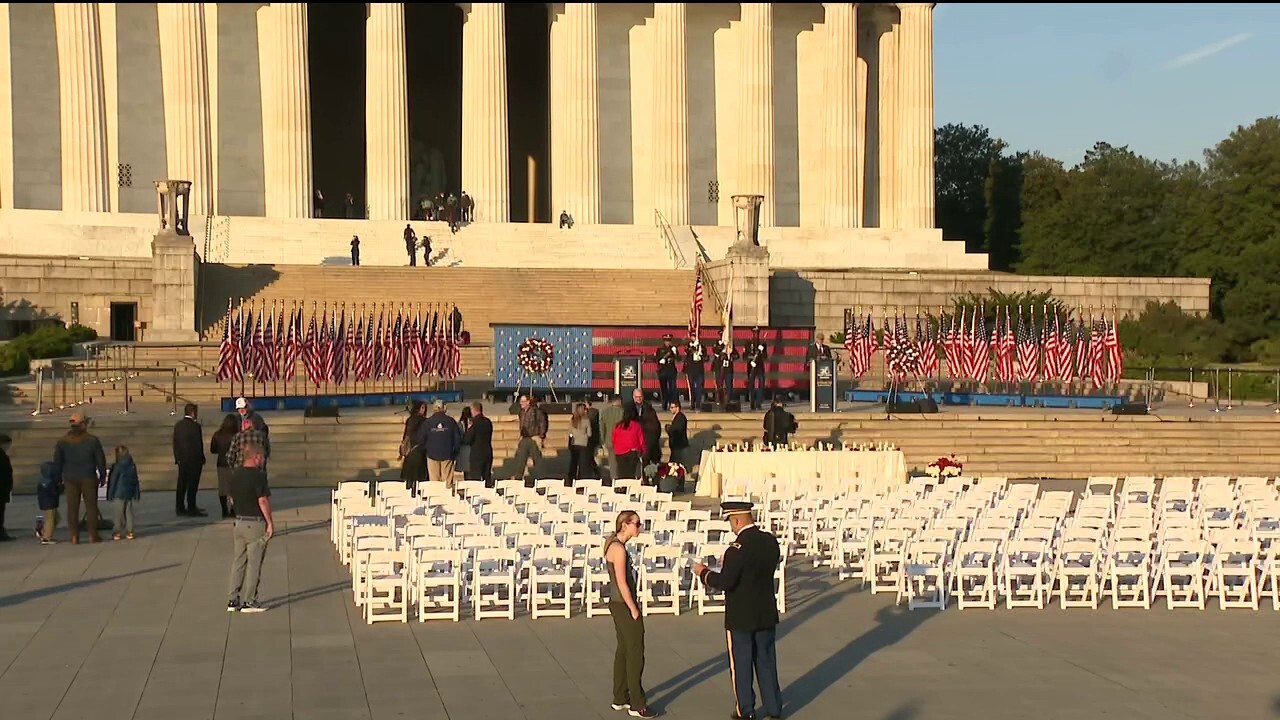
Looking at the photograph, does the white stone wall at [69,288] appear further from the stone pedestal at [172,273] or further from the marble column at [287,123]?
the marble column at [287,123]

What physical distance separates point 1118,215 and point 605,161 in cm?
3610

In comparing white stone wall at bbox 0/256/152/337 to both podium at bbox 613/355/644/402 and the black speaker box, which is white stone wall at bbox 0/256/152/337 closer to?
podium at bbox 613/355/644/402

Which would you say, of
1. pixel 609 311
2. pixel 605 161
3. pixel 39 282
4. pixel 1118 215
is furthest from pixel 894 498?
pixel 1118 215

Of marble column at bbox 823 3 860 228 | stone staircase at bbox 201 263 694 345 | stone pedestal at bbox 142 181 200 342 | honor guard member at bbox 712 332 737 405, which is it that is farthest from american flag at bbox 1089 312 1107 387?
marble column at bbox 823 3 860 228

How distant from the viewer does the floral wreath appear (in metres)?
46.8

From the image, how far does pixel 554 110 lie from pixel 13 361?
102 ft

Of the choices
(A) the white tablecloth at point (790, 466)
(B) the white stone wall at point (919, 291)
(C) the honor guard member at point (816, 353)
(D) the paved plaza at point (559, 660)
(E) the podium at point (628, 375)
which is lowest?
(D) the paved plaza at point (559, 660)

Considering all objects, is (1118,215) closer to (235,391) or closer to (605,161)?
(605,161)

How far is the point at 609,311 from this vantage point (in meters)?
63.4

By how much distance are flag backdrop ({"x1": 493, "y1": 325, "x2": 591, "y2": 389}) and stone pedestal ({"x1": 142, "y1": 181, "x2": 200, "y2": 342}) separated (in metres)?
15.7

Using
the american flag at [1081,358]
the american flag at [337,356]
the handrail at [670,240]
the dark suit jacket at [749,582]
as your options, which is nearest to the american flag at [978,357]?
the american flag at [1081,358]

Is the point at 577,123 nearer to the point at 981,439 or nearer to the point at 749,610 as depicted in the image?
the point at 981,439

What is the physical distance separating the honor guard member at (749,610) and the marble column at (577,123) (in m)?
60.8

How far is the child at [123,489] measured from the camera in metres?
26.5
